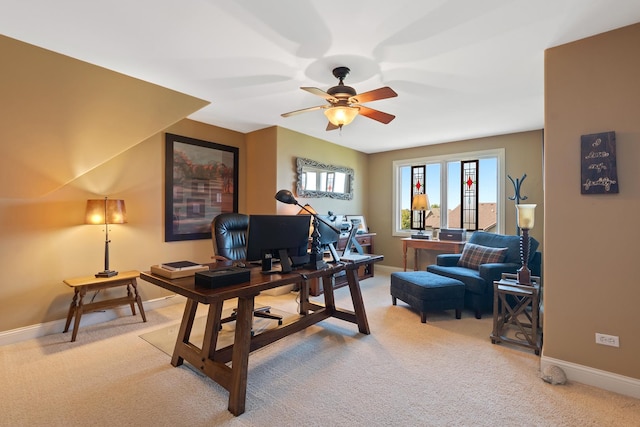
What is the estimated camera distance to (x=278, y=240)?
227cm

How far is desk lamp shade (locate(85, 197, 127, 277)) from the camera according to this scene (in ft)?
9.89

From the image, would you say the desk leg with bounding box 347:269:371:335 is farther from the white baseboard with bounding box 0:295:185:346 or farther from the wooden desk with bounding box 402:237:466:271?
the white baseboard with bounding box 0:295:185:346

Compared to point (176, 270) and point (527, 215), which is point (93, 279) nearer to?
point (176, 270)

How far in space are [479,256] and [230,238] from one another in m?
3.19

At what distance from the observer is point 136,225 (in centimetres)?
356

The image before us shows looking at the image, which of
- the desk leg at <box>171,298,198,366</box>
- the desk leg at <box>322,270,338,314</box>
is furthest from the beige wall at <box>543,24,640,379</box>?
the desk leg at <box>171,298,198,366</box>

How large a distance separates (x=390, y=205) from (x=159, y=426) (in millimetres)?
5106

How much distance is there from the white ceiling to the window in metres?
1.71

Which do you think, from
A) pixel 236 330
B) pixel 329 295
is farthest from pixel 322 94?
pixel 329 295

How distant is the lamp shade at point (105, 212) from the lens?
301 centimetres

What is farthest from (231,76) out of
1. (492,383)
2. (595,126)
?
(492,383)

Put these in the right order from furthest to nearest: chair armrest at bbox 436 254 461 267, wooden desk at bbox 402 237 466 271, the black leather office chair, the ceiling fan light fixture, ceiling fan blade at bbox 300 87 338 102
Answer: wooden desk at bbox 402 237 466 271, chair armrest at bbox 436 254 461 267, the black leather office chair, the ceiling fan light fixture, ceiling fan blade at bbox 300 87 338 102

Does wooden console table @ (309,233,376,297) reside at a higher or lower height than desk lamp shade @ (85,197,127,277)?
lower

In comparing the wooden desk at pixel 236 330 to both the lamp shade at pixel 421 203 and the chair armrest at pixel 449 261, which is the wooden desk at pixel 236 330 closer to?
the chair armrest at pixel 449 261
